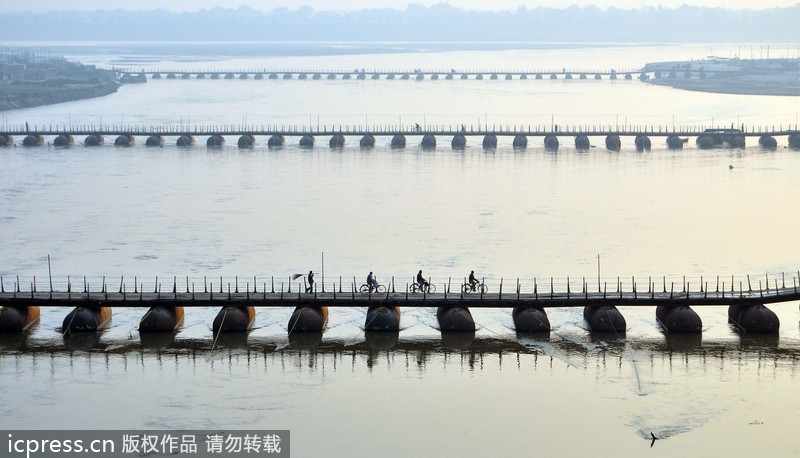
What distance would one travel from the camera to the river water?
36250mm

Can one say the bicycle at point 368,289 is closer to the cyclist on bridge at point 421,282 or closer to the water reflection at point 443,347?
the cyclist on bridge at point 421,282

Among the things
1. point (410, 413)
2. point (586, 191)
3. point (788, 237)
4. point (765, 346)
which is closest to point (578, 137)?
point (586, 191)

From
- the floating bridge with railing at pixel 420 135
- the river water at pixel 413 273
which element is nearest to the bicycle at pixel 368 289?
the river water at pixel 413 273

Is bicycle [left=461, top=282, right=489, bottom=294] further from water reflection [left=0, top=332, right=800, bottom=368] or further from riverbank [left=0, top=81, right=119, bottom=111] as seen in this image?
riverbank [left=0, top=81, right=119, bottom=111]

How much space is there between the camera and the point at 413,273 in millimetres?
54094

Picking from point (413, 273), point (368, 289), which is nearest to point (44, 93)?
point (413, 273)

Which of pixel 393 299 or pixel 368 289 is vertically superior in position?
pixel 368 289

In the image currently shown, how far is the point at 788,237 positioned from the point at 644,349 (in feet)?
85.7

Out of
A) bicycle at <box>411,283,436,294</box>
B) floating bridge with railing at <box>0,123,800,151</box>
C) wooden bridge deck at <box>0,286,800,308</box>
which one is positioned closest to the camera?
wooden bridge deck at <box>0,286,800,308</box>

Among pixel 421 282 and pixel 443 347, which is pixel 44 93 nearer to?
pixel 421 282

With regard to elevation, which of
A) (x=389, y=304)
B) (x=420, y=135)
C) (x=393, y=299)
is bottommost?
(x=389, y=304)

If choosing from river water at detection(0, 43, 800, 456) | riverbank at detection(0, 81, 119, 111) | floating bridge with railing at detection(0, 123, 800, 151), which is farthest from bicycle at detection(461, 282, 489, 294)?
riverbank at detection(0, 81, 119, 111)

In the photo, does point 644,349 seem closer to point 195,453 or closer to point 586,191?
point 195,453

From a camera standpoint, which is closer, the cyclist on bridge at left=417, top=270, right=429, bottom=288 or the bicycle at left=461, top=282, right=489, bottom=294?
the cyclist on bridge at left=417, top=270, right=429, bottom=288
